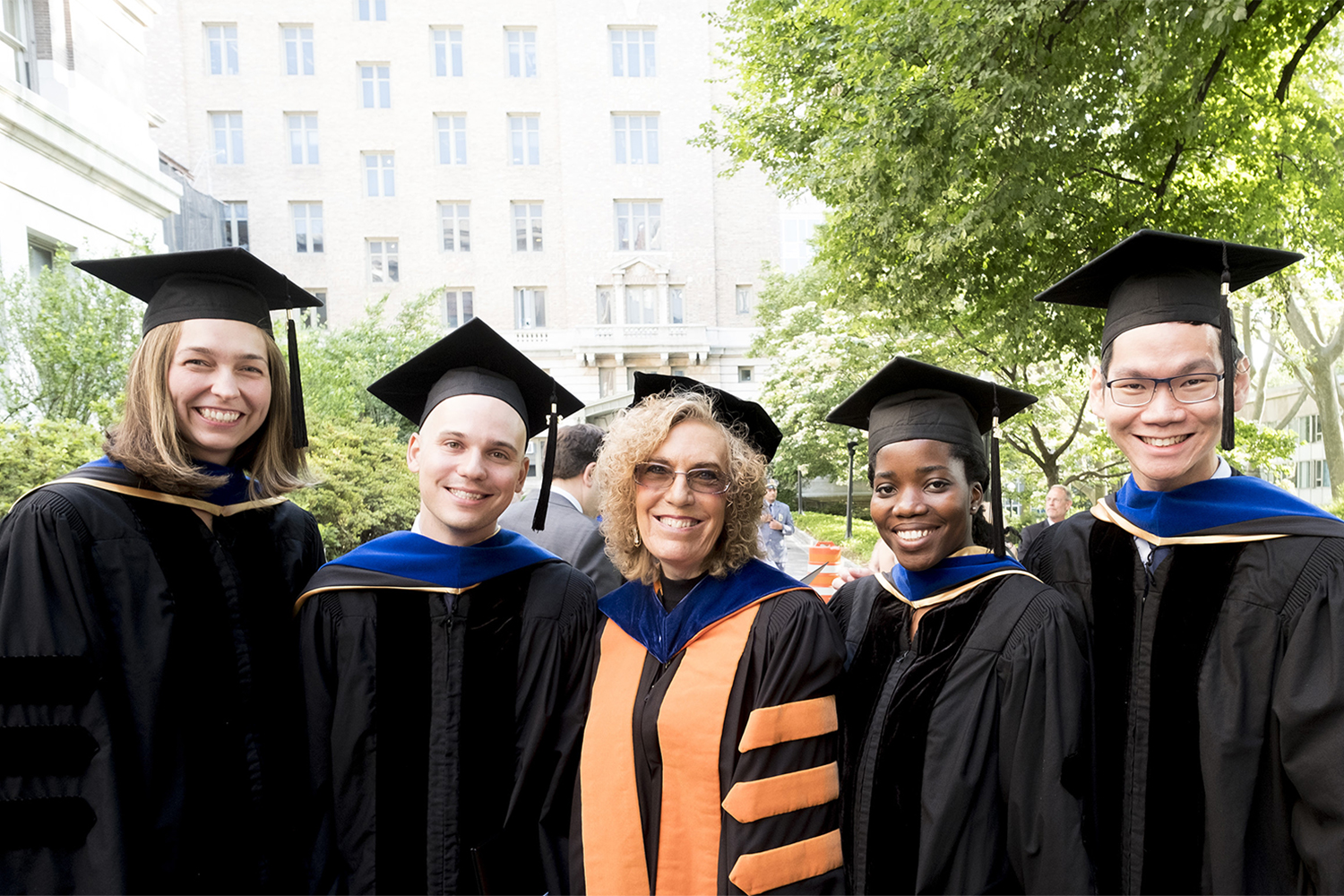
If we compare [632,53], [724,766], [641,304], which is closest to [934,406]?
[724,766]

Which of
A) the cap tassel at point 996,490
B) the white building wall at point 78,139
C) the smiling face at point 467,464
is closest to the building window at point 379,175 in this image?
the white building wall at point 78,139

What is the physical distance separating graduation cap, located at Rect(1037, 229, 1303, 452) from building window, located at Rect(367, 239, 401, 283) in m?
30.4

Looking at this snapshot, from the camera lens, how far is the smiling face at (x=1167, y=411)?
6.91 feet

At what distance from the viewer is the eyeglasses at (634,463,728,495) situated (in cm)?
225

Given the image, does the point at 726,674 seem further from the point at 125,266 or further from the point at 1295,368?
the point at 1295,368

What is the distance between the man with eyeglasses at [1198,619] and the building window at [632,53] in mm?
30670

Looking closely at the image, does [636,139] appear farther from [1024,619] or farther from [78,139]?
[1024,619]

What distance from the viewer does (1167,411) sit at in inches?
82.7

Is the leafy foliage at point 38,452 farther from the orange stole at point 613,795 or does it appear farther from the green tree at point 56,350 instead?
the orange stole at point 613,795

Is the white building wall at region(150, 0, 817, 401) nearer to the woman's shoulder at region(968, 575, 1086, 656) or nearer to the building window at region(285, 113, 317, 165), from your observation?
the building window at region(285, 113, 317, 165)

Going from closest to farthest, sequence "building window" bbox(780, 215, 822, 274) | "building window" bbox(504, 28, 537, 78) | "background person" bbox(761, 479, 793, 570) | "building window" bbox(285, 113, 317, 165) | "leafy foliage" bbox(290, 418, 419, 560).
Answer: "background person" bbox(761, 479, 793, 570)
"leafy foliage" bbox(290, 418, 419, 560)
"building window" bbox(285, 113, 317, 165)
"building window" bbox(504, 28, 537, 78)
"building window" bbox(780, 215, 822, 274)

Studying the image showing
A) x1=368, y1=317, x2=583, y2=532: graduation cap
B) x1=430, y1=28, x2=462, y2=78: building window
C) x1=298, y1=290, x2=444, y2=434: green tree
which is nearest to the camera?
x1=368, y1=317, x2=583, y2=532: graduation cap

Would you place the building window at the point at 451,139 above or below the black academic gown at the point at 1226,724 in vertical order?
above

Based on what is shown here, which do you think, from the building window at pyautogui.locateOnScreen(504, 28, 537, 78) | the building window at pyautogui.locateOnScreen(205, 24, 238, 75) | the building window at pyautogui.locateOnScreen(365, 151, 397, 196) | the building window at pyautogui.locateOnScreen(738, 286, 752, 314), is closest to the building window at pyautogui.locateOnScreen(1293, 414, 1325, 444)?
the building window at pyautogui.locateOnScreen(738, 286, 752, 314)
